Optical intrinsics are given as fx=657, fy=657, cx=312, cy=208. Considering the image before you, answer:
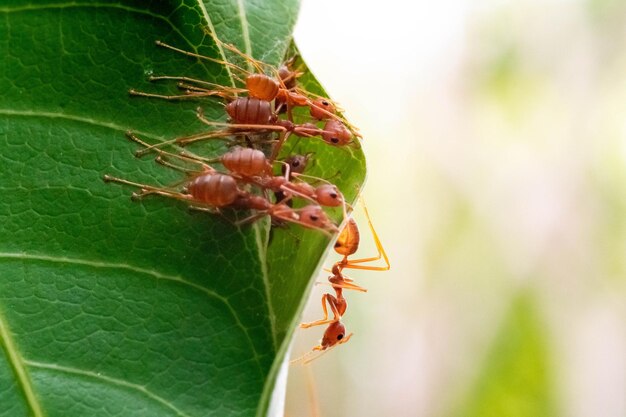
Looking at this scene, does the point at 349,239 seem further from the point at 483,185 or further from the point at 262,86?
the point at 483,185

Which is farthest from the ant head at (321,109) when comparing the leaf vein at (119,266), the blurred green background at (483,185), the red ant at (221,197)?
the blurred green background at (483,185)

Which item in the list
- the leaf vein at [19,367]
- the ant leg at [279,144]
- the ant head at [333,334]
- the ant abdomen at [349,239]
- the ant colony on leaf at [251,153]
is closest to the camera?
the leaf vein at [19,367]

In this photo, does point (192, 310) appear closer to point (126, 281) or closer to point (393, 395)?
point (126, 281)

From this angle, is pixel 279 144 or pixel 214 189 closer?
pixel 214 189

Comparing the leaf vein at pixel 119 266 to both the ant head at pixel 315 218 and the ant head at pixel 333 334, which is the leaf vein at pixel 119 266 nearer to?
the ant head at pixel 315 218

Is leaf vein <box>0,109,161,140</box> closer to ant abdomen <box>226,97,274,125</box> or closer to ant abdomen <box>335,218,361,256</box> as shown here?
ant abdomen <box>226,97,274,125</box>

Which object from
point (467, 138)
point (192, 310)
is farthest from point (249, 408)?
point (467, 138)

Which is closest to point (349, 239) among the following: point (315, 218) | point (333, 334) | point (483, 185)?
point (333, 334)
